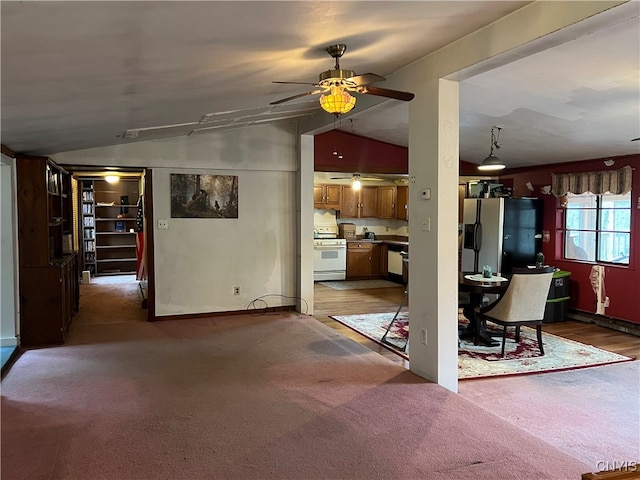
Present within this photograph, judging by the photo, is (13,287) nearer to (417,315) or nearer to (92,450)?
(92,450)

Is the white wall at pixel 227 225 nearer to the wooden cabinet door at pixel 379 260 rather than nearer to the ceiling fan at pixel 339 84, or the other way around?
the ceiling fan at pixel 339 84

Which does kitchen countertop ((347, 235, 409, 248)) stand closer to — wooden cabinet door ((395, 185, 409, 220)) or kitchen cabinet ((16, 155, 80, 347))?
wooden cabinet door ((395, 185, 409, 220))

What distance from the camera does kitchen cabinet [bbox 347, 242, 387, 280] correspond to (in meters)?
9.91

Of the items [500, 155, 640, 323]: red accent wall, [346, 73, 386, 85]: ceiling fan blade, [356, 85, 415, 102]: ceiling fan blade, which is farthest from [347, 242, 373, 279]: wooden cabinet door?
[346, 73, 386, 85]: ceiling fan blade

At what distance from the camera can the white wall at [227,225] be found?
19.1 ft

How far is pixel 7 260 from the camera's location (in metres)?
4.61

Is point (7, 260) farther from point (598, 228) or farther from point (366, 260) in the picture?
point (598, 228)

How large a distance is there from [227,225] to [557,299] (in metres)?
4.56

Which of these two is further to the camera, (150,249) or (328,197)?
(328,197)

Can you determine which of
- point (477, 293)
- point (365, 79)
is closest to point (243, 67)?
point (365, 79)

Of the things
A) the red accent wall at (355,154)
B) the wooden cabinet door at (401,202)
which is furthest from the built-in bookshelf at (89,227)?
the wooden cabinet door at (401,202)

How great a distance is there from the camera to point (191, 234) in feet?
19.6

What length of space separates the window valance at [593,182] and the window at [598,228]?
6.4 inches

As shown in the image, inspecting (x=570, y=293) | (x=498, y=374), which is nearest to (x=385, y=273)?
(x=570, y=293)
